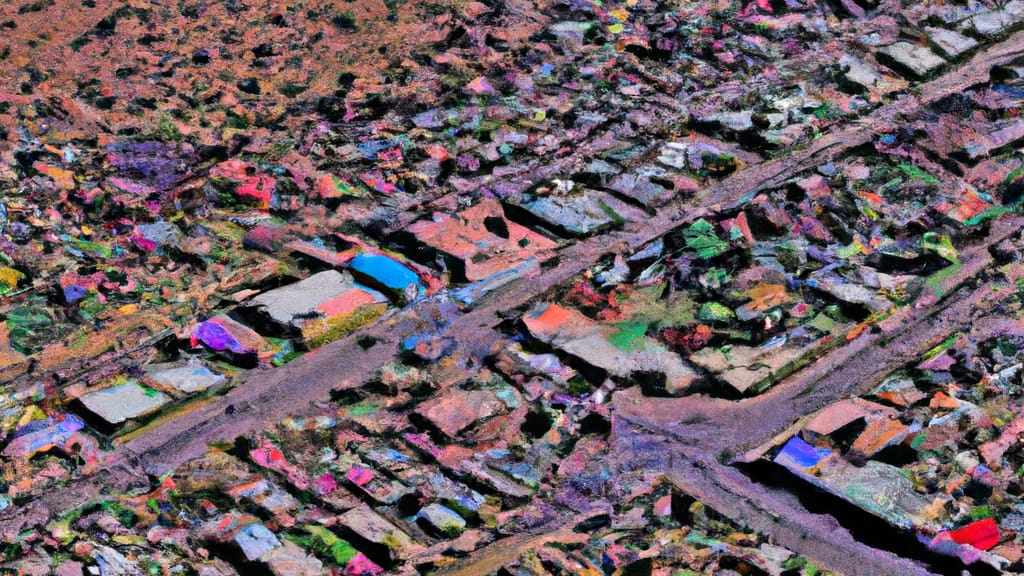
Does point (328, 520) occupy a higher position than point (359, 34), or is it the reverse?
point (359, 34)

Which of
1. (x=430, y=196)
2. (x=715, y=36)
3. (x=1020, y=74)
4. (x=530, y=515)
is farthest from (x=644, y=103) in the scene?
(x=530, y=515)

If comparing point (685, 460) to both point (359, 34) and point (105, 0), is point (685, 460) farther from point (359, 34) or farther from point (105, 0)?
point (105, 0)

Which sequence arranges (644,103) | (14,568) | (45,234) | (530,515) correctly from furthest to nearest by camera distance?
(644,103) < (45,234) < (530,515) < (14,568)

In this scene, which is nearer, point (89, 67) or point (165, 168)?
point (165, 168)

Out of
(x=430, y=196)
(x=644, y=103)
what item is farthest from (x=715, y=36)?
(x=430, y=196)

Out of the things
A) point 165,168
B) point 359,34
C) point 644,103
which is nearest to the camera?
point 165,168

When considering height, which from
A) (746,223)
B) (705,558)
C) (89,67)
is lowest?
(705,558)
